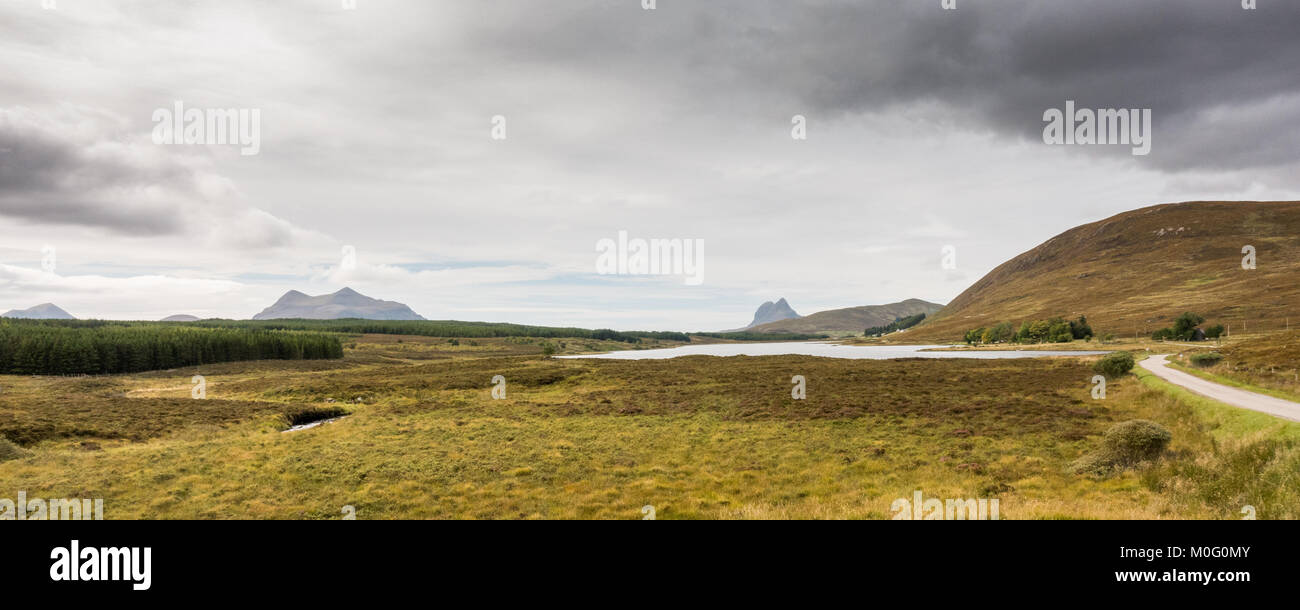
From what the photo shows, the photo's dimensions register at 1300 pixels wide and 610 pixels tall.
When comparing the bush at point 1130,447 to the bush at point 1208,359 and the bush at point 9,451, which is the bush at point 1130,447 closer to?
the bush at point 1208,359

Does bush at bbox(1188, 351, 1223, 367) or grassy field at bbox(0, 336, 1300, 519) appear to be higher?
bush at bbox(1188, 351, 1223, 367)

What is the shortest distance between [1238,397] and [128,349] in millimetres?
156732

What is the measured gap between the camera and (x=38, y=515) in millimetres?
17328

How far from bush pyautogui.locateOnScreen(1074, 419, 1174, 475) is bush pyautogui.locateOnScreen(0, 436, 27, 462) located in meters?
50.2

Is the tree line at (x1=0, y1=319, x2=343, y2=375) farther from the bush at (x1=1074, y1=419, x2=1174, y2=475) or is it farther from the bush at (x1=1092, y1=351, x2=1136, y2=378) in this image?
the bush at (x1=1092, y1=351, x2=1136, y2=378)

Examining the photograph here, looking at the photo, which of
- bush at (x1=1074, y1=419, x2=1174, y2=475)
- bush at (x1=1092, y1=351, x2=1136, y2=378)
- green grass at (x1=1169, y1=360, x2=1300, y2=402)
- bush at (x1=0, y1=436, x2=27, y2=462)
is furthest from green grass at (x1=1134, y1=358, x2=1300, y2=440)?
bush at (x1=0, y1=436, x2=27, y2=462)

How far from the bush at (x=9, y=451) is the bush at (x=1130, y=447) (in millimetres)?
50184

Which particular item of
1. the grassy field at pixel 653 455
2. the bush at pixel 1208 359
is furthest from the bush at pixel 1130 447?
the bush at pixel 1208 359

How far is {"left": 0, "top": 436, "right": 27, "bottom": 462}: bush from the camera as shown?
24855mm

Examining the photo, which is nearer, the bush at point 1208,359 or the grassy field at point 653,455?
the grassy field at point 653,455

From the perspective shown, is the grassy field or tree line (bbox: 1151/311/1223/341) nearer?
the grassy field

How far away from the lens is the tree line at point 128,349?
304 feet

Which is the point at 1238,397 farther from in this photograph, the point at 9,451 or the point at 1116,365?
the point at 9,451
